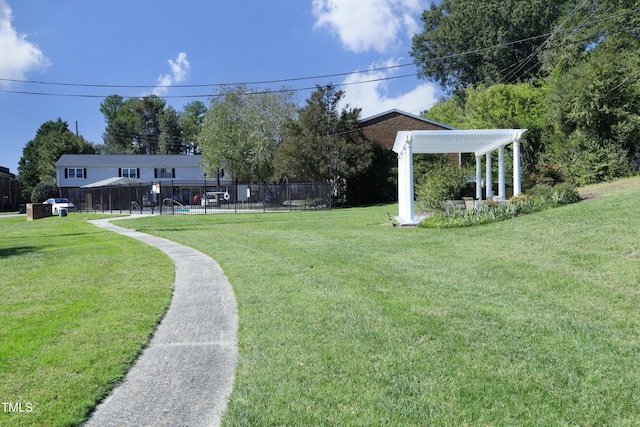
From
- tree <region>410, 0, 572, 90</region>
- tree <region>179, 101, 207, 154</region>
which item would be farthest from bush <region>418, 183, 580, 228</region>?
tree <region>179, 101, 207, 154</region>

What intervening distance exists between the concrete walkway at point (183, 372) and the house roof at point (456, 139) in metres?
12.1

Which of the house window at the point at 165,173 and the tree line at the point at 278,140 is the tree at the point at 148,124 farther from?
the house window at the point at 165,173

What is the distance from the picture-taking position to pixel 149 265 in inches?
389

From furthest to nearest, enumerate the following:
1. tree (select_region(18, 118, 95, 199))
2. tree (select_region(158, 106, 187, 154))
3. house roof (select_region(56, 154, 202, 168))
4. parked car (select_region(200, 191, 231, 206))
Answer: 1. tree (select_region(158, 106, 187, 154))
2. tree (select_region(18, 118, 95, 199))
3. house roof (select_region(56, 154, 202, 168))
4. parked car (select_region(200, 191, 231, 206))

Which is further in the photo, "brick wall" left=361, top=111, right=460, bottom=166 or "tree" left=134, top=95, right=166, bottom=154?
"tree" left=134, top=95, right=166, bottom=154

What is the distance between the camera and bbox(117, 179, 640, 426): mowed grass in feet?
10.9

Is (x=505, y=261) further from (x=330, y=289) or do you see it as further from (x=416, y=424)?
(x=416, y=424)

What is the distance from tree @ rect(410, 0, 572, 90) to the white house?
31087 mm

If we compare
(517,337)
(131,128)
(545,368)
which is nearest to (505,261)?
(517,337)

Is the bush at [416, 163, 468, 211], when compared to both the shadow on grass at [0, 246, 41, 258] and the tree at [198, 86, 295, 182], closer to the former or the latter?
the shadow on grass at [0, 246, 41, 258]

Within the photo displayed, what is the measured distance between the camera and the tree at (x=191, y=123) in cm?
8375

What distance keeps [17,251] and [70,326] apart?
8.88 metres

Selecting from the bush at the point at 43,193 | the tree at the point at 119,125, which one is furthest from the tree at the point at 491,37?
the tree at the point at 119,125

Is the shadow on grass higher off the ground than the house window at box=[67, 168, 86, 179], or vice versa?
the house window at box=[67, 168, 86, 179]
